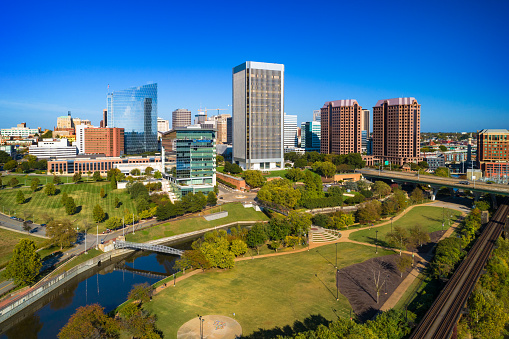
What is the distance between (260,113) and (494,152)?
75.9 metres

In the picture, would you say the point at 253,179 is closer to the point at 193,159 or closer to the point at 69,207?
the point at 193,159

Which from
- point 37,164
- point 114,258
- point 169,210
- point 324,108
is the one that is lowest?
point 114,258

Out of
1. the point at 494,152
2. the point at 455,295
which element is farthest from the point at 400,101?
→ the point at 455,295

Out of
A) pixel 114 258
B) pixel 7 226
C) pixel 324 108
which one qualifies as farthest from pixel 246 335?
pixel 324 108

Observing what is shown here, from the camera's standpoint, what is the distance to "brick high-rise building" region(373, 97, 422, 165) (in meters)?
126

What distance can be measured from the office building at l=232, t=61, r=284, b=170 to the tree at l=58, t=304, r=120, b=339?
287ft

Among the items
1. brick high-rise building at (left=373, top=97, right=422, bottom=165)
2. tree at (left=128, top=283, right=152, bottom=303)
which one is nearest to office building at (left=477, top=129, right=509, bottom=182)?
brick high-rise building at (left=373, top=97, right=422, bottom=165)

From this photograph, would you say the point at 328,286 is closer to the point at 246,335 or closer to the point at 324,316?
the point at 324,316

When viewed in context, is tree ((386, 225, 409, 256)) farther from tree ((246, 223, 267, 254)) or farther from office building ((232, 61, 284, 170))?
office building ((232, 61, 284, 170))

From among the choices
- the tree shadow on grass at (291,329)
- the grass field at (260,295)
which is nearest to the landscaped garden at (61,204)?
the grass field at (260,295)

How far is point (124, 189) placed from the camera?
83.9 meters

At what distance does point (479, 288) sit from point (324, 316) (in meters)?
14.6

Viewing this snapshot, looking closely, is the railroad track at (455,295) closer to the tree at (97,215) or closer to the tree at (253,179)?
the tree at (97,215)

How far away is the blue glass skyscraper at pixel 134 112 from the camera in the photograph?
15612 cm
